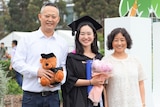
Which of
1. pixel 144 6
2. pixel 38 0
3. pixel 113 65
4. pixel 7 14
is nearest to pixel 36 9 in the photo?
pixel 38 0

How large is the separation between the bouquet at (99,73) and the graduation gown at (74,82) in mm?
83

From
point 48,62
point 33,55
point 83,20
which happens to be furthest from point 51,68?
point 83,20

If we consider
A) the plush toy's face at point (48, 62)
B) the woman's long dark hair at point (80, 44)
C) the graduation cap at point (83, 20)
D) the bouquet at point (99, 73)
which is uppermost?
the graduation cap at point (83, 20)

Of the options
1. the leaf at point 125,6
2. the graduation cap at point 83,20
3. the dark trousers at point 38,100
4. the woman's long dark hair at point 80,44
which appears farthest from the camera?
the leaf at point 125,6

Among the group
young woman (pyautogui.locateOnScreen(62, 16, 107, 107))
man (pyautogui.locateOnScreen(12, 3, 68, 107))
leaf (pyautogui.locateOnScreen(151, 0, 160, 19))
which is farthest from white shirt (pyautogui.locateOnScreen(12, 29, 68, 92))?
leaf (pyautogui.locateOnScreen(151, 0, 160, 19))

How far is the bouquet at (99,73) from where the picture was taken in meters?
3.48

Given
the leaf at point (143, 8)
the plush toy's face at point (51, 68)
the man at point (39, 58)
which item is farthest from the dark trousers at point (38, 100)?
the leaf at point (143, 8)

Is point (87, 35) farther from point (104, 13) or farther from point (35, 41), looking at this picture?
point (104, 13)

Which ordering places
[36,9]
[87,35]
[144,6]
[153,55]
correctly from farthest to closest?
[36,9] → [144,6] → [153,55] → [87,35]

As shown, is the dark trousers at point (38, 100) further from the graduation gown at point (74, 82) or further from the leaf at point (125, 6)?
the leaf at point (125, 6)

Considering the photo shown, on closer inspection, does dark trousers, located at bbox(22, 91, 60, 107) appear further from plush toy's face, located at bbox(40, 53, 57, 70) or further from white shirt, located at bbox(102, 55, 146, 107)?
white shirt, located at bbox(102, 55, 146, 107)

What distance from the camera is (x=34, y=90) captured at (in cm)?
345

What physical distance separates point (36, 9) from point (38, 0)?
1317 mm

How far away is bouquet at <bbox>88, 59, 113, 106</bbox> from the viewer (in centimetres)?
348
